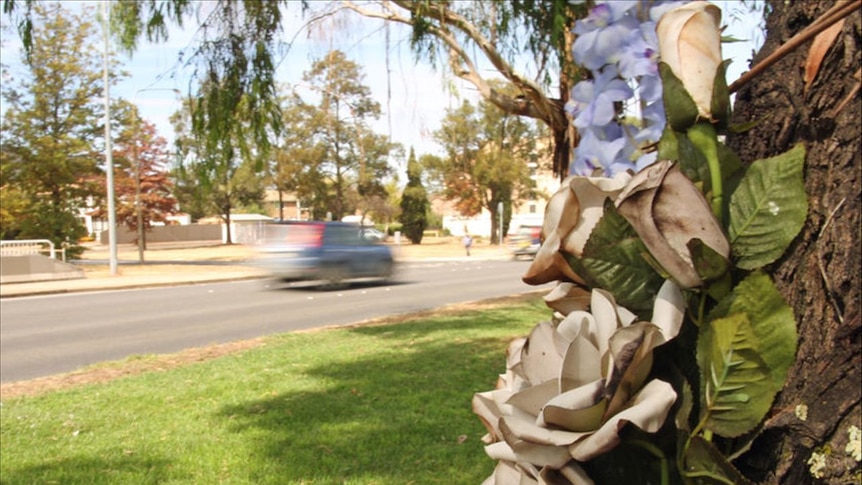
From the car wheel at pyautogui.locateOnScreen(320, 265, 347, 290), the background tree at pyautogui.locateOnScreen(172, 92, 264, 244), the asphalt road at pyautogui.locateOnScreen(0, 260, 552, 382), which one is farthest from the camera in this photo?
the car wheel at pyautogui.locateOnScreen(320, 265, 347, 290)

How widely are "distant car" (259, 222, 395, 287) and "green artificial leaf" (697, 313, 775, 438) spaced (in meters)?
16.8

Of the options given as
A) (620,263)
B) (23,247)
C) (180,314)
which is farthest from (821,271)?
(23,247)

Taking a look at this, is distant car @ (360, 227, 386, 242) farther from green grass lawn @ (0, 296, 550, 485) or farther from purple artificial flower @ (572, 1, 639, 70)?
purple artificial flower @ (572, 1, 639, 70)

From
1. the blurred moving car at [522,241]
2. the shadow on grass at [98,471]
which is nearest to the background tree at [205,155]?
the shadow on grass at [98,471]

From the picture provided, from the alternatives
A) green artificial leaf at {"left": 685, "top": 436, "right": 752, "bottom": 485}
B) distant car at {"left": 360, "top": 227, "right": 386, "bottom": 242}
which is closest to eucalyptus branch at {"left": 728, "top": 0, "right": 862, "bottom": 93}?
green artificial leaf at {"left": 685, "top": 436, "right": 752, "bottom": 485}

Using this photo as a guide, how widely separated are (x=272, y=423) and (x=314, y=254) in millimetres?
12662

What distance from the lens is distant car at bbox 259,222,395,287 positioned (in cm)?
1725

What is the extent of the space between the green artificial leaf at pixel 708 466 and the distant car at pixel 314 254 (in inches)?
663

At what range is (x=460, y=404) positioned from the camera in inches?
205

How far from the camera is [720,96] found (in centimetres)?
69

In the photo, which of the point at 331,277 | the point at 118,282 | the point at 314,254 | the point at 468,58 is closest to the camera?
the point at 468,58

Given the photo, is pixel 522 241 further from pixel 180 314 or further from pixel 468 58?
pixel 468 58

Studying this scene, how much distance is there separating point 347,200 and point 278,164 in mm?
9893

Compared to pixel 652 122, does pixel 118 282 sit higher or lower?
lower
